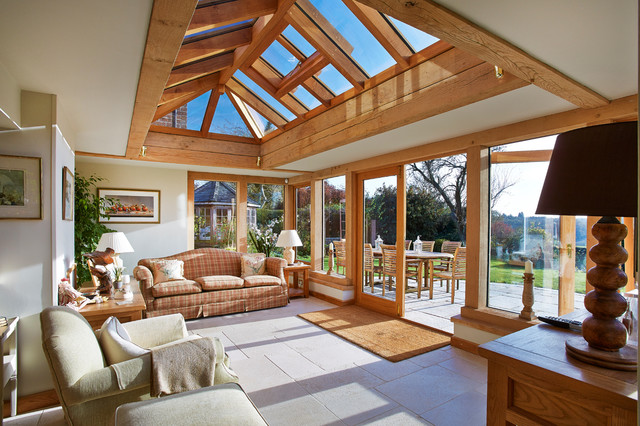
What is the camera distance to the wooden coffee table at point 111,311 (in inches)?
114

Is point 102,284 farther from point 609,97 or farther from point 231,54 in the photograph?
point 609,97

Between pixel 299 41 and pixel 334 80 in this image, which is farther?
pixel 334 80

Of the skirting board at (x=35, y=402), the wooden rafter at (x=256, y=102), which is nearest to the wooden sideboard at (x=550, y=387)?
the skirting board at (x=35, y=402)

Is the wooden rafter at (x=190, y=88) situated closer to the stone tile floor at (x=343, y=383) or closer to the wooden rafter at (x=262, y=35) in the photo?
the wooden rafter at (x=262, y=35)

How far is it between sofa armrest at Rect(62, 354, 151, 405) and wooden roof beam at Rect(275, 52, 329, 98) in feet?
9.57

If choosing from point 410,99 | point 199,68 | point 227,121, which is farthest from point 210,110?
point 410,99

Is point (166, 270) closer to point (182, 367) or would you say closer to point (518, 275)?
point (182, 367)

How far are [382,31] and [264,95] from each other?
7.06 ft

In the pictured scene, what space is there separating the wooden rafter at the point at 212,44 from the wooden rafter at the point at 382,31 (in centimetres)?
107

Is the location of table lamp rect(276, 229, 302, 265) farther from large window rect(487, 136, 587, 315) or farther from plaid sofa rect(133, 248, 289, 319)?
large window rect(487, 136, 587, 315)

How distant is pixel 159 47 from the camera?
1848 mm

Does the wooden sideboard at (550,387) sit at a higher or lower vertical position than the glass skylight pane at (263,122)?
lower

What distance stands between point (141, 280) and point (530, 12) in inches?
194

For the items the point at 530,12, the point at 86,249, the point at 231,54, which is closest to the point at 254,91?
the point at 231,54
